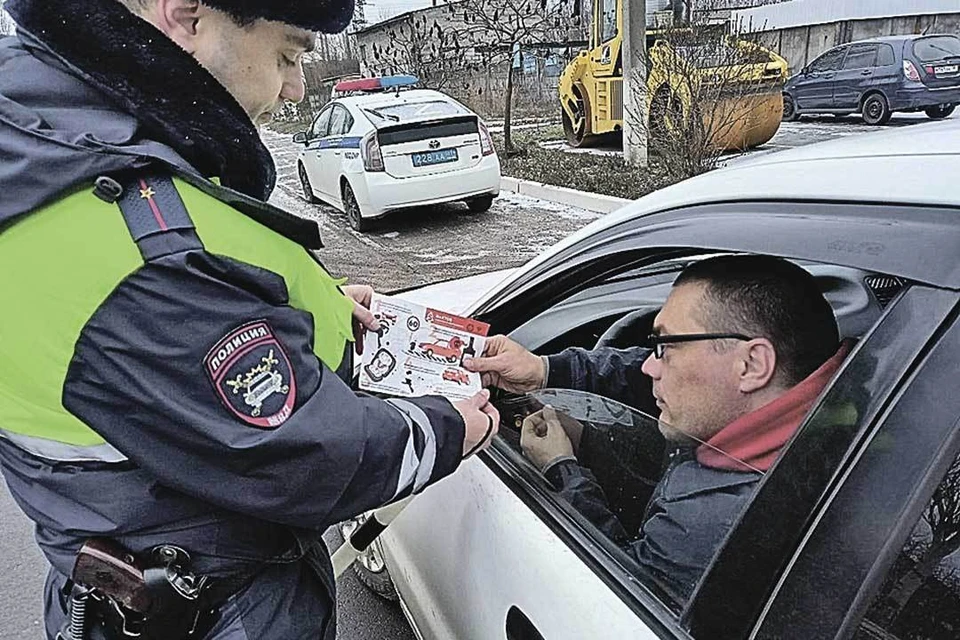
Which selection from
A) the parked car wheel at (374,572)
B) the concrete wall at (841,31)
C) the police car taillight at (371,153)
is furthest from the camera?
the concrete wall at (841,31)

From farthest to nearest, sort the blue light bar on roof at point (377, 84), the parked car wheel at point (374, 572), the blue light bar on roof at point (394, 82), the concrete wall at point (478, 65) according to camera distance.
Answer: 1. the concrete wall at point (478, 65)
2. the blue light bar on roof at point (394, 82)
3. the blue light bar on roof at point (377, 84)
4. the parked car wheel at point (374, 572)

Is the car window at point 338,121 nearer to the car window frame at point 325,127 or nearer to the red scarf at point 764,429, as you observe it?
the car window frame at point 325,127

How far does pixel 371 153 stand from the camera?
871cm

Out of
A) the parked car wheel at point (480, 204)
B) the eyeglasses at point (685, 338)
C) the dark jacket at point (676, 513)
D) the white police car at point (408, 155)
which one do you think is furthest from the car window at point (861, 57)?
the dark jacket at point (676, 513)

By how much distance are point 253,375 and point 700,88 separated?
792 centimetres

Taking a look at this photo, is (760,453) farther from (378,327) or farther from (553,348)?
(553,348)

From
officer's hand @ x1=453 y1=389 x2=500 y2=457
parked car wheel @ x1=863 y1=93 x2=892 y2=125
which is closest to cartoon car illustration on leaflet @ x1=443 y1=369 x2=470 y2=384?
officer's hand @ x1=453 y1=389 x2=500 y2=457

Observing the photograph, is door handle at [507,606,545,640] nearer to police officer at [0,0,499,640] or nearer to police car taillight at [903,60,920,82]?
police officer at [0,0,499,640]

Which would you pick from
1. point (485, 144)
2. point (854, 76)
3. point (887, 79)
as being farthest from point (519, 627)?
point (854, 76)

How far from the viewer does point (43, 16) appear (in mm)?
1096

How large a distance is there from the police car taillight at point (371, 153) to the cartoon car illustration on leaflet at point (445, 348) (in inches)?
287

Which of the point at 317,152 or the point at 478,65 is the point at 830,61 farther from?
the point at 317,152

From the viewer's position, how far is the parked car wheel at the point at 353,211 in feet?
30.8

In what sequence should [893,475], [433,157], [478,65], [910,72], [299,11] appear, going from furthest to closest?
[478,65] → [910,72] → [433,157] → [299,11] → [893,475]
